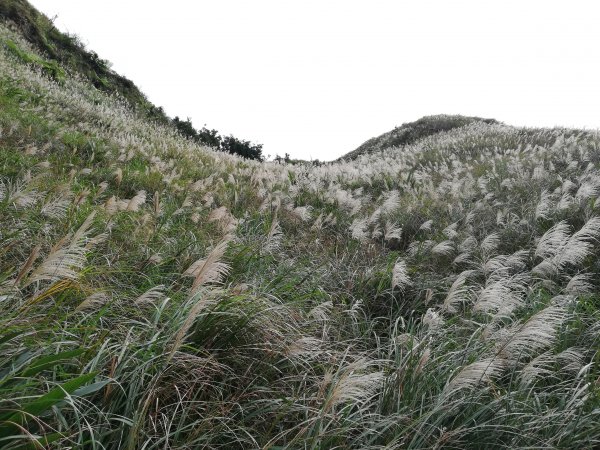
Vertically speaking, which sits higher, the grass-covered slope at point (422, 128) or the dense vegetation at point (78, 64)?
the grass-covered slope at point (422, 128)

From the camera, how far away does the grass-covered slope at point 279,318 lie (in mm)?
1754

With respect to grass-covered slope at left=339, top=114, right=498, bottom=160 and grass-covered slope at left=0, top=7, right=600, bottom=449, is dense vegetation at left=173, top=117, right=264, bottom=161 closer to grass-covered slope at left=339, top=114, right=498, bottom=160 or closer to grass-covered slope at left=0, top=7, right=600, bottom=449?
grass-covered slope at left=339, top=114, right=498, bottom=160

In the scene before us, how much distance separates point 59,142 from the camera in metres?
6.56

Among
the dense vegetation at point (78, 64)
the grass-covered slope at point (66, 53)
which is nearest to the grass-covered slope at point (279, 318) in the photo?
the dense vegetation at point (78, 64)

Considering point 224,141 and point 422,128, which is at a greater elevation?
point 422,128

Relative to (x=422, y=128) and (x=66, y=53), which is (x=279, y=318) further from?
(x=422, y=128)

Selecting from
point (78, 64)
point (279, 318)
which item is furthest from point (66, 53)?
point (279, 318)

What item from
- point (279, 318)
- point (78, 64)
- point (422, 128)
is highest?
point (422, 128)

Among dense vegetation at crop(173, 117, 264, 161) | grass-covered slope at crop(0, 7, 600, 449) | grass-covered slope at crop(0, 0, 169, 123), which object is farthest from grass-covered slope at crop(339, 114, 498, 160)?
grass-covered slope at crop(0, 7, 600, 449)

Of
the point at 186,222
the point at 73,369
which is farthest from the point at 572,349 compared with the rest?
the point at 186,222

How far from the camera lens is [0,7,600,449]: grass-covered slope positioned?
1.75m

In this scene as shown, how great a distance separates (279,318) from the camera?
8.78 feet

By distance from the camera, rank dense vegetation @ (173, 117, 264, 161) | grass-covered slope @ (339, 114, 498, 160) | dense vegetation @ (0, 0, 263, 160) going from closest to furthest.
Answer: dense vegetation @ (0, 0, 263, 160)
dense vegetation @ (173, 117, 264, 161)
grass-covered slope @ (339, 114, 498, 160)

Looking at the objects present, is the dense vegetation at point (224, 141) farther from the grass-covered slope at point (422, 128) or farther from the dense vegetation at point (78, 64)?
the grass-covered slope at point (422, 128)
